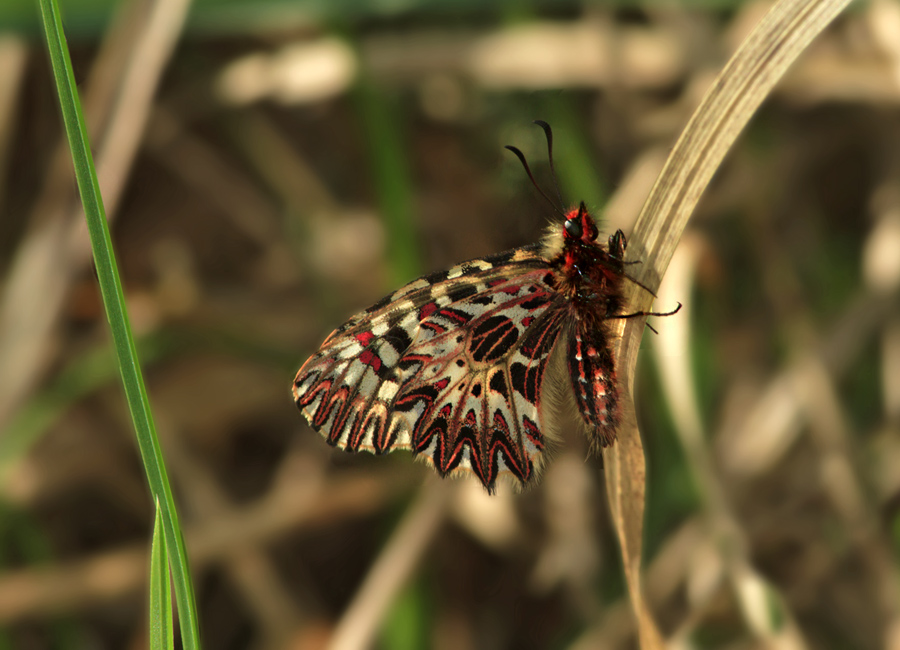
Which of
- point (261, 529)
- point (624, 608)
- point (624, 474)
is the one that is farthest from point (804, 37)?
point (261, 529)

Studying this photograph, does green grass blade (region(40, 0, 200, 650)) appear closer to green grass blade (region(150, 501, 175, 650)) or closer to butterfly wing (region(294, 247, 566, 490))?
green grass blade (region(150, 501, 175, 650))

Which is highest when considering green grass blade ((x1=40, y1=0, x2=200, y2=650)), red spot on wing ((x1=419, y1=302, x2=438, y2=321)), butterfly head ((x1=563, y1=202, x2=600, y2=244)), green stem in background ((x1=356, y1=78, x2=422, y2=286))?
green stem in background ((x1=356, y1=78, x2=422, y2=286))

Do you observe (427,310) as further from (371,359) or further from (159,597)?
(159,597)

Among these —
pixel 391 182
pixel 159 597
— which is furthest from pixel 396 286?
pixel 159 597

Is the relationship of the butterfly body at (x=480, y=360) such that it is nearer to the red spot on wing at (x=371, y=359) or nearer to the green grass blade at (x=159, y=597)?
the red spot on wing at (x=371, y=359)

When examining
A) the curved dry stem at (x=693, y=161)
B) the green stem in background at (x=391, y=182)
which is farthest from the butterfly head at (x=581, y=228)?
the green stem in background at (x=391, y=182)

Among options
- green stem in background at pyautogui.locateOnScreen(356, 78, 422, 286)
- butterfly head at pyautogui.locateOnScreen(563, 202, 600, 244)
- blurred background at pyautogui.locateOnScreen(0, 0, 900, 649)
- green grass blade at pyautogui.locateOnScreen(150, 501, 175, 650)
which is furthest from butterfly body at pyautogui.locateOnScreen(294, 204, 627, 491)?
green stem in background at pyautogui.locateOnScreen(356, 78, 422, 286)
